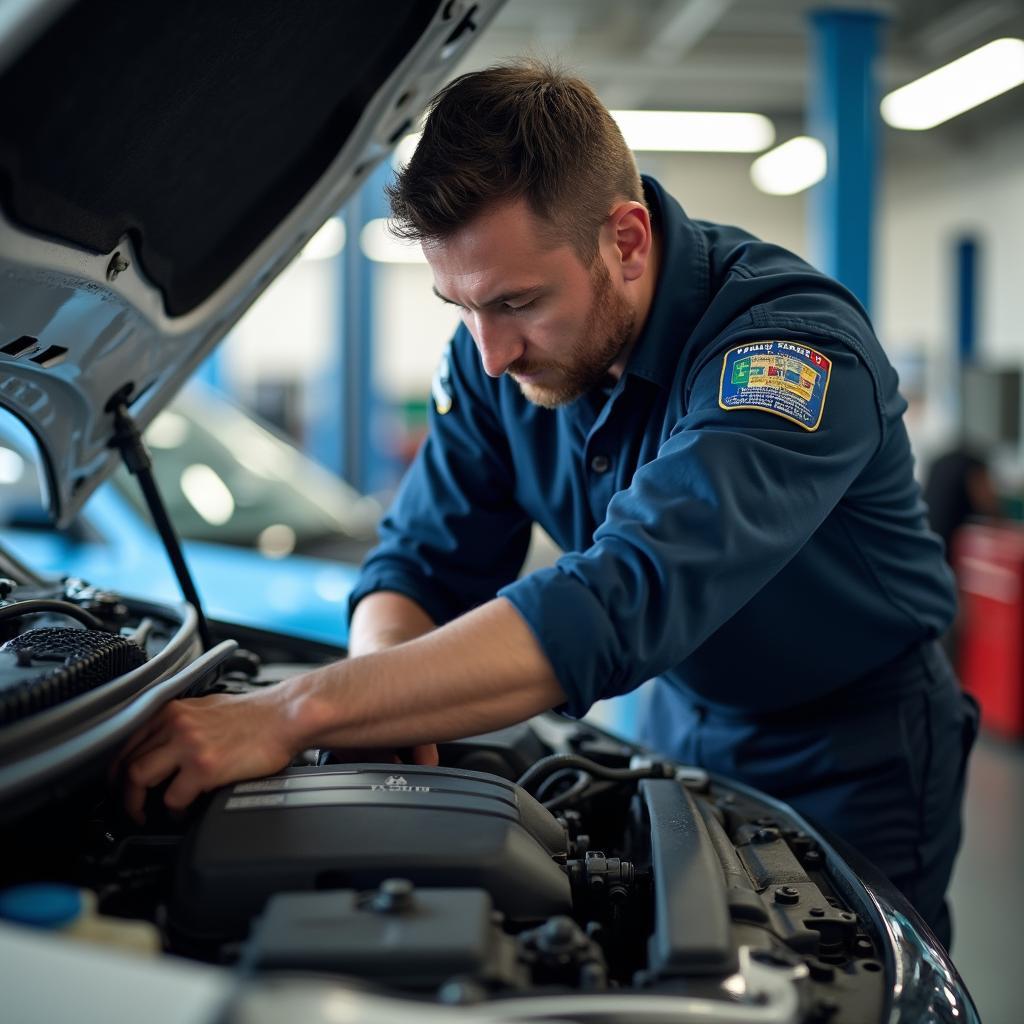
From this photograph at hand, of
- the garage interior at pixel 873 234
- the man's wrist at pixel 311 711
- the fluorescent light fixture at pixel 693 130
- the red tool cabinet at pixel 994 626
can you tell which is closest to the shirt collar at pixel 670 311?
the garage interior at pixel 873 234

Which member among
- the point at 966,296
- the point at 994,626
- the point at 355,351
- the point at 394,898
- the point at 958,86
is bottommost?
the point at 994,626

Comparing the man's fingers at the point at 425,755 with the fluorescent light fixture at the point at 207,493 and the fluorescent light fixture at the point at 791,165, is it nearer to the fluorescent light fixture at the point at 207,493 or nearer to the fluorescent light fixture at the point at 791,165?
the fluorescent light fixture at the point at 207,493

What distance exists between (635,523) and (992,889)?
254 cm

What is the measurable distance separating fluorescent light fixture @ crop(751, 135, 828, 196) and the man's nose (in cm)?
763

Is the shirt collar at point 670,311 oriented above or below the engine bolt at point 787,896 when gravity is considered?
above

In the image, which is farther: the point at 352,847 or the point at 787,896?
the point at 787,896

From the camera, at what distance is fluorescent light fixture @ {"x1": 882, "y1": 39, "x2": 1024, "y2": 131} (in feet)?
19.2

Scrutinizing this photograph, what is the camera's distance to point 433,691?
1.04 metres

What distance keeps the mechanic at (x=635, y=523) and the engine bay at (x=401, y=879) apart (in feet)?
0.19

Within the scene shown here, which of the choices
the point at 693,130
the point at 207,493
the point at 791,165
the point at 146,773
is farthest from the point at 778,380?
the point at 791,165

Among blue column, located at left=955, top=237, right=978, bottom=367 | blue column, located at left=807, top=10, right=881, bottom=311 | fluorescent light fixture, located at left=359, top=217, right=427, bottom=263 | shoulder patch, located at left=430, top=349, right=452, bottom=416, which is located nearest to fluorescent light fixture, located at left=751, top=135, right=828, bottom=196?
blue column, located at left=955, top=237, right=978, bottom=367

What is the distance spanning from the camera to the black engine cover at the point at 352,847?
922 millimetres

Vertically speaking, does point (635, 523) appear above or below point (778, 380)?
below

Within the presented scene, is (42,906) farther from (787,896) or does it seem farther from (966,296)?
(966,296)
